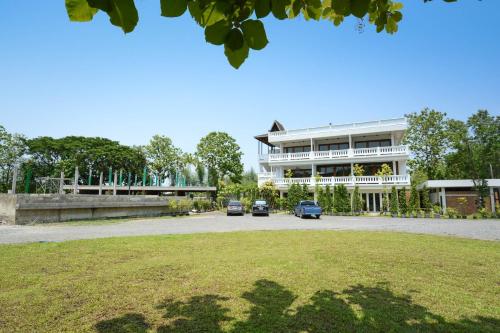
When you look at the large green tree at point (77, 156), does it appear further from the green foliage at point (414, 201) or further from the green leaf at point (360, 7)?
the green leaf at point (360, 7)

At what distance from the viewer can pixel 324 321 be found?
11.8ft

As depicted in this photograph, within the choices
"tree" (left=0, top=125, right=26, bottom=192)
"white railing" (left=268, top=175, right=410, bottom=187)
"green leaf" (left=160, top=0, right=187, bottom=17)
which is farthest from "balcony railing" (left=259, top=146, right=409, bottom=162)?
"tree" (left=0, top=125, right=26, bottom=192)

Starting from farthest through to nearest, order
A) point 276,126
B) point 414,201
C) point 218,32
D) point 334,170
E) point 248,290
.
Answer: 1. point 276,126
2. point 334,170
3. point 414,201
4. point 248,290
5. point 218,32

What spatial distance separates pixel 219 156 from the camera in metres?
49.9

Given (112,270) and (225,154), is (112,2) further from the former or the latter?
(225,154)

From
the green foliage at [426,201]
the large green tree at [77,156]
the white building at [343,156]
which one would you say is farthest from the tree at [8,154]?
the green foliage at [426,201]

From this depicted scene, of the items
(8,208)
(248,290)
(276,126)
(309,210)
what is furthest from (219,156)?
(248,290)

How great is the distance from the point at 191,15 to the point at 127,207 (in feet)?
81.8

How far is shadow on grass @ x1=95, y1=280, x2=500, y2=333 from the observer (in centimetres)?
338

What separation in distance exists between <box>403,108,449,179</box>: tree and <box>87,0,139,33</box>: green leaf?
147 feet

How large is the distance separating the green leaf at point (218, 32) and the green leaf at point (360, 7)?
740 millimetres

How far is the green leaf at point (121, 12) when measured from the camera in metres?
1.21

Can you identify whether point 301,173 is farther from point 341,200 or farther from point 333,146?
point 341,200

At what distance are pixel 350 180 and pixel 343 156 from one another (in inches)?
120
